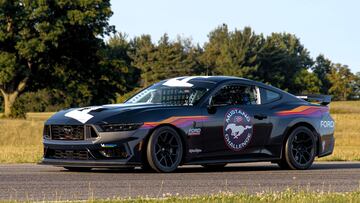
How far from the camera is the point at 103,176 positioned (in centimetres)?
1155

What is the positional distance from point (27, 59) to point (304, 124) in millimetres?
47082

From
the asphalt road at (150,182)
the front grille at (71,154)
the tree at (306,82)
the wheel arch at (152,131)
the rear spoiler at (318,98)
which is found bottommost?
the asphalt road at (150,182)

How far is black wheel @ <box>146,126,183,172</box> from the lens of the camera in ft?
39.2

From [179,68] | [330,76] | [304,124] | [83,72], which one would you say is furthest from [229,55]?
[304,124]

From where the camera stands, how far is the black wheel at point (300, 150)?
13547 millimetres

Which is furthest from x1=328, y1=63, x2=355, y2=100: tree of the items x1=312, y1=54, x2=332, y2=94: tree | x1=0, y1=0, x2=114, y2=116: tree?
x1=0, y1=0, x2=114, y2=116: tree

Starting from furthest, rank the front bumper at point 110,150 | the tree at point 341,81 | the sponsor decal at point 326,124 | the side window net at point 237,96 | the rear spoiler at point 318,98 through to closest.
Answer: the tree at point 341,81
the rear spoiler at point 318,98
the sponsor decal at point 326,124
the side window net at point 237,96
the front bumper at point 110,150

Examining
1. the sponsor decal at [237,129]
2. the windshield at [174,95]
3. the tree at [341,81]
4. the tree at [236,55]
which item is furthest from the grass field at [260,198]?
the tree at [341,81]

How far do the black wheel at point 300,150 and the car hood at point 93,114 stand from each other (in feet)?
7.45

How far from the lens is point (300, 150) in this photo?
13719mm

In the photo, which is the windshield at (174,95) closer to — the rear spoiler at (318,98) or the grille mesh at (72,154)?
the grille mesh at (72,154)

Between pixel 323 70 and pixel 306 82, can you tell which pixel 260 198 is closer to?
pixel 306 82

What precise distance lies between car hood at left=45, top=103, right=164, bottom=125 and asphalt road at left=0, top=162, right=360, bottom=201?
28.1 inches

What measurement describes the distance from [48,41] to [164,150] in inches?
1823
